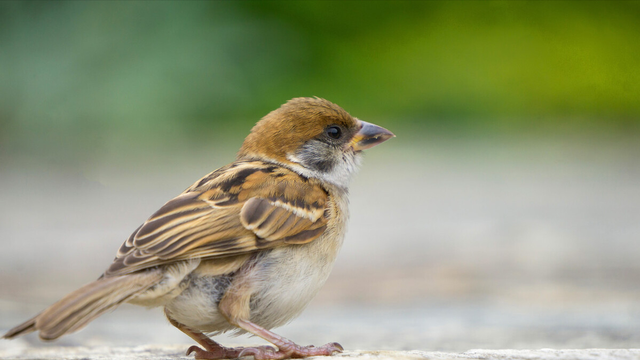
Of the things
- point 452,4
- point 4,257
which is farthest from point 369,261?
point 452,4

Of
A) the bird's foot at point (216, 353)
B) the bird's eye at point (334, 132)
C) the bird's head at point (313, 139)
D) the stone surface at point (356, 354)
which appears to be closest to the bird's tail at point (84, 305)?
the stone surface at point (356, 354)

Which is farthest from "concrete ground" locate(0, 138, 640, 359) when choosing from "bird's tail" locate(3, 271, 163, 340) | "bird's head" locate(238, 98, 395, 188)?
"bird's head" locate(238, 98, 395, 188)

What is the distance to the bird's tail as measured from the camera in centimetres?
238

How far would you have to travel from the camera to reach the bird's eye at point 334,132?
373 centimetres

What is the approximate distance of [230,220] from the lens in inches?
115

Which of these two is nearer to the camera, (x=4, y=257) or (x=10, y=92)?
(x=4, y=257)

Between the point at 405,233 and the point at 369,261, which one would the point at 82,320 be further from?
the point at 405,233

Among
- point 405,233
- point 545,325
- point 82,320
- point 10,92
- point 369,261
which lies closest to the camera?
point 82,320

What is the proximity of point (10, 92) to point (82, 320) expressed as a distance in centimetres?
554

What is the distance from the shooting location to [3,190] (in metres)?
7.78

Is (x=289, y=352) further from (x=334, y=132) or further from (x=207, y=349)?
(x=334, y=132)

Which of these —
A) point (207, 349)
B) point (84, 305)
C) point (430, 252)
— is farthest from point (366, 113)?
point (84, 305)

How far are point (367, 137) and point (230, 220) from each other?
111 centimetres

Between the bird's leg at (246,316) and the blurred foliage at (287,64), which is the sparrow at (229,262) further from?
the blurred foliage at (287,64)
